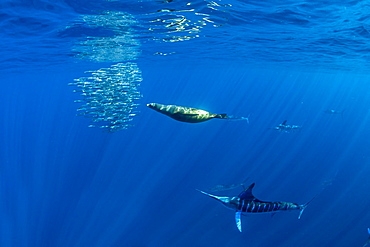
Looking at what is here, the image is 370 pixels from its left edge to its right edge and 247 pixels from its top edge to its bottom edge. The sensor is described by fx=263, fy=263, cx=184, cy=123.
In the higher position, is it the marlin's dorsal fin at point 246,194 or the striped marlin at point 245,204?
the marlin's dorsal fin at point 246,194

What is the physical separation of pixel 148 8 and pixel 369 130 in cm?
6111

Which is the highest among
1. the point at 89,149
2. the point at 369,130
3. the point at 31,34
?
the point at 31,34

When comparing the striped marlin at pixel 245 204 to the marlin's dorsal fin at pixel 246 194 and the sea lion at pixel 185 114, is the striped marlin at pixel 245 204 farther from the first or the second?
the sea lion at pixel 185 114

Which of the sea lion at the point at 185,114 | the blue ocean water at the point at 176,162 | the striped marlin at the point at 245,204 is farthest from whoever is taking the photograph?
the blue ocean water at the point at 176,162

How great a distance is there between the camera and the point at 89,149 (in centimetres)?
5653

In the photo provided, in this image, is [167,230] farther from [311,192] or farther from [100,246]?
[311,192]

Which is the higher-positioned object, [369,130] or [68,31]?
[68,31]

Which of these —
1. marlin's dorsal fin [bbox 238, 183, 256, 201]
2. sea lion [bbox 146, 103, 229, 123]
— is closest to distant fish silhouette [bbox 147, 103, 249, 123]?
sea lion [bbox 146, 103, 229, 123]

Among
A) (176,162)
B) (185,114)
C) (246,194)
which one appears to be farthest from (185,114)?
(176,162)

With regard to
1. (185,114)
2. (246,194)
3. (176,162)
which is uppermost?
(185,114)

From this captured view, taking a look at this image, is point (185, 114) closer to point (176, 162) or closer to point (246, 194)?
point (246, 194)

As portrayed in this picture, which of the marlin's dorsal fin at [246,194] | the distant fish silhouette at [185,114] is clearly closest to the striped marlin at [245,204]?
the marlin's dorsal fin at [246,194]

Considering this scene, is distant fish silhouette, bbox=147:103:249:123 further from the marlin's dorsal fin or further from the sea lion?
the marlin's dorsal fin

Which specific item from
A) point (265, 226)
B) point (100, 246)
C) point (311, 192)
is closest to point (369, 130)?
point (311, 192)
